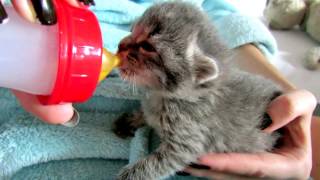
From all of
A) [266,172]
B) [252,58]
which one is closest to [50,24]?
[266,172]

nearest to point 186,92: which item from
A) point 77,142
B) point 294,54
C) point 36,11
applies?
point 77,142

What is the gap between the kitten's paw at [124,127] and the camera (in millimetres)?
967

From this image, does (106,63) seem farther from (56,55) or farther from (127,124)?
(127,124)

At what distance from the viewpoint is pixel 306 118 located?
981mm

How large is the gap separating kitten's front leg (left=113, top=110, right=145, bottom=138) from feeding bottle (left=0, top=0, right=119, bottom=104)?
32cm

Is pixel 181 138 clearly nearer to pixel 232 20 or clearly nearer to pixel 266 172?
pixel 266 172

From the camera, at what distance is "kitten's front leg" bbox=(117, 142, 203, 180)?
876 millimetres

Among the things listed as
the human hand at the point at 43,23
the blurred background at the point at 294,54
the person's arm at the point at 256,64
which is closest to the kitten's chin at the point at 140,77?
the human hand at the point at 43,23

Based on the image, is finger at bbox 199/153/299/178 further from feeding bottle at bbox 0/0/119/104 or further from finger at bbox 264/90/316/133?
feeding bottle at bbox 0/0/119/104

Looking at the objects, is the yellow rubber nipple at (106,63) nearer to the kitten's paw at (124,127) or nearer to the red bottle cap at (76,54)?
the red bottle cap at (76,54)

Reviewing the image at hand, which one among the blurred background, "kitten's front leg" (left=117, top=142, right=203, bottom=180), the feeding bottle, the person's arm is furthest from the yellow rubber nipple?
the blurred background

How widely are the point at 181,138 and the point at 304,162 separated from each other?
12.6 inches

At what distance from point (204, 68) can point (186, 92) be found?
7cm

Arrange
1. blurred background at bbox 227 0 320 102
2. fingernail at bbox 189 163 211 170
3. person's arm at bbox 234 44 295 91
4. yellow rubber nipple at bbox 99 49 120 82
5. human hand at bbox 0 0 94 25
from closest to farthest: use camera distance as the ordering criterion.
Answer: human hand at bbox 0 0 94 25 → yellow rubber nipple at bbox 99 49 120 82 → fingernail at bbox 189 163 211 170 → person's arm at bbox 234 44 295 91 → blurred background at bbox 227 0 320 102
